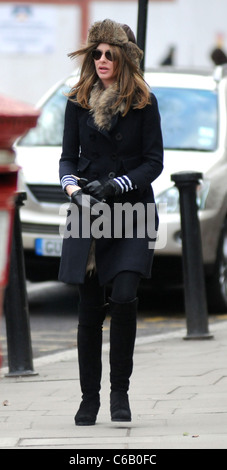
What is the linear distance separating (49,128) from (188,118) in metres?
1.08

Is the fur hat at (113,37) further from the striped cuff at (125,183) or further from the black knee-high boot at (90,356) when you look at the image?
the black knee-high boot at (90,356)

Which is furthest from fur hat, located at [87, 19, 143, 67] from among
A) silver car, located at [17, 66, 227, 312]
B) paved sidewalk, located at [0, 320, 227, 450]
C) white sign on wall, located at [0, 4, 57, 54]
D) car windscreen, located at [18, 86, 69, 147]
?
white sign on wall, located at [0, 4, 57, 54]

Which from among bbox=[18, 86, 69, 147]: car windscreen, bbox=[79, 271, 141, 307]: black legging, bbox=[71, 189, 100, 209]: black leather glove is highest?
bbox=[18, 86, 69, 147]: car windscreen

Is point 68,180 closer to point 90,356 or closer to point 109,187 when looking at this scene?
point 109,187

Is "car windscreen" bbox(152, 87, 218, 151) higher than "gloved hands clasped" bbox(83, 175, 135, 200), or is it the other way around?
"car windscreen" bbox(152, 87, 218, 151)

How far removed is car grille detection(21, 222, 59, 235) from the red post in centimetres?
633

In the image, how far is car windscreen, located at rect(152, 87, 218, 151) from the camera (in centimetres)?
1009

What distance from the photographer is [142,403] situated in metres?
6.07

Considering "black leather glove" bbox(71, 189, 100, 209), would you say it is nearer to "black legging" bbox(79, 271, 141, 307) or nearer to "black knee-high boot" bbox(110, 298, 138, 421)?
"black legging" bbox(79, 271, 141, 307)

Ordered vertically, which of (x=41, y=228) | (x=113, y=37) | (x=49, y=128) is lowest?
(x=41, y=228)

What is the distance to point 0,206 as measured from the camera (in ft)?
10.4

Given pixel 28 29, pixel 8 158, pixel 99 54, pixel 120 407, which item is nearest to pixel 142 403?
pixel 120 407
